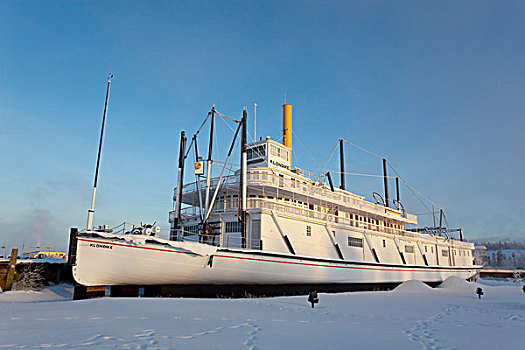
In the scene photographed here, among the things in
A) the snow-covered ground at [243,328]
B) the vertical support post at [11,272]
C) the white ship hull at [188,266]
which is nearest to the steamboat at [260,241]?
the white ship hull at [188,266]

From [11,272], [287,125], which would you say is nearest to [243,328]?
[11,272]

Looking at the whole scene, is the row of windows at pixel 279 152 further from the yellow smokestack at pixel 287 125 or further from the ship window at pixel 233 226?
the ship window at pixel 233 226

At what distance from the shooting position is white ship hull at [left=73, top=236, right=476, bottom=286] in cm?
1385

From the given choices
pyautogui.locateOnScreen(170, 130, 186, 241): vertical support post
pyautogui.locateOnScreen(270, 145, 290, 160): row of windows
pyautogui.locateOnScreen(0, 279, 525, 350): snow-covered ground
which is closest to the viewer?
pyautogui.locateOnScreen(0, 279, 525, 350): snow-covered ground

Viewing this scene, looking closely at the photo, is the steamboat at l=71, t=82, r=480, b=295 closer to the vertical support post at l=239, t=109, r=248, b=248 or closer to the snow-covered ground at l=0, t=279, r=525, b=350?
the vertical support post at l=239, t=109, r=248, b=248

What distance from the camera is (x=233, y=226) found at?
20000mm

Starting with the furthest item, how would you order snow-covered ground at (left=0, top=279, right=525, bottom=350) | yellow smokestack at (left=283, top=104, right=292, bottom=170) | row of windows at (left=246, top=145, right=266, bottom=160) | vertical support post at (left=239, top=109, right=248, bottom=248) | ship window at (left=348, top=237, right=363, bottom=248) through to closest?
yellow smokestack at (left=283, top=104, right=292, bottom=170), row of windows at (left=246, top=145, right=266, bottom=160), ship window at (left=348, top=237, right=363, bottom=248), vertical support post at (left=239, top=109, right=248, bottom=248), snow-covered ground at (left=0, top=279, right=525, bottom=350)

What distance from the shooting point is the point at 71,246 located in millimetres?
13594

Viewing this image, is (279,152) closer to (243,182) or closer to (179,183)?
(243,182)

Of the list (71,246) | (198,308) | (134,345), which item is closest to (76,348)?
(134,345)

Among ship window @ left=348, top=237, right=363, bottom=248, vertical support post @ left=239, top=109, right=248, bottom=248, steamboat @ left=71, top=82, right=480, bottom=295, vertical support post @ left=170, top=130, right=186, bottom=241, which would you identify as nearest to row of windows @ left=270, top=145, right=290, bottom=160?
steamboat @ left=71, top=82, right=480, bottom=295

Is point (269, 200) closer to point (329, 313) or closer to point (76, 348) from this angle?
point (329, 313)

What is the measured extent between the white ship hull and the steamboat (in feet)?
0.13

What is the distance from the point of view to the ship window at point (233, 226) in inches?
781
